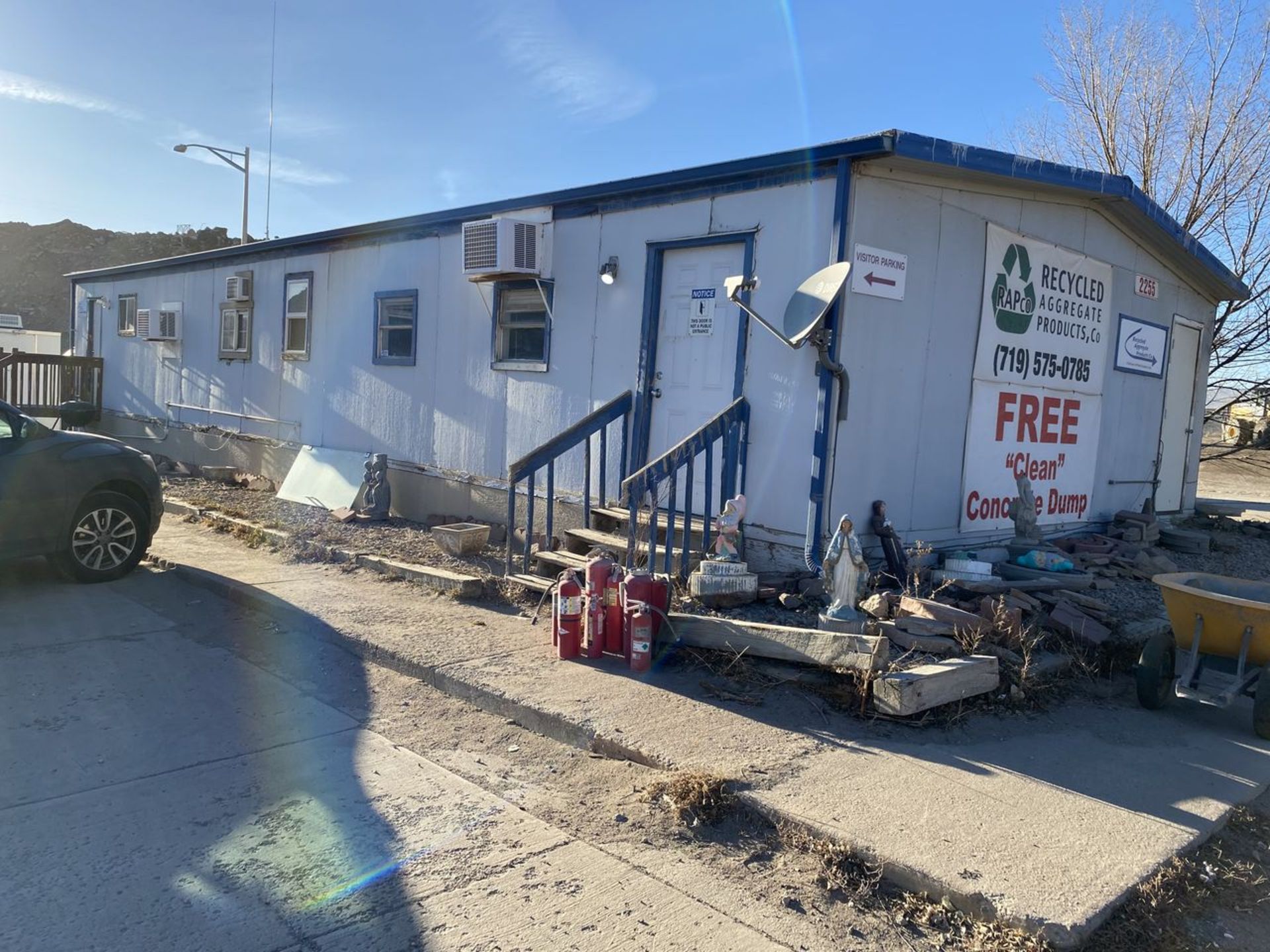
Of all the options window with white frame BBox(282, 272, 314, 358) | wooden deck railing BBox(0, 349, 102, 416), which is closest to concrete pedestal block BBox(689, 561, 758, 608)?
window with white frame BBox(282, 272, 314, 358)

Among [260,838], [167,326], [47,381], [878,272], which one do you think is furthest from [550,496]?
[47,381]

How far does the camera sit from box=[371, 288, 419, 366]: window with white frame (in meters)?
11.0

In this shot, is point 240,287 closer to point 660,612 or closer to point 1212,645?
point 660,612

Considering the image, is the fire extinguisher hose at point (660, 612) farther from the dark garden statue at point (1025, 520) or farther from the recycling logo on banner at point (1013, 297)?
the recycling logo on banner at point (1013, 297)

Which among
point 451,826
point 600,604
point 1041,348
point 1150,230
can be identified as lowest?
point 451,826

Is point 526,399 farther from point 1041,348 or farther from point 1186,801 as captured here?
point 1186,801

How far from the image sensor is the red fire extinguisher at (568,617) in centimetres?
593

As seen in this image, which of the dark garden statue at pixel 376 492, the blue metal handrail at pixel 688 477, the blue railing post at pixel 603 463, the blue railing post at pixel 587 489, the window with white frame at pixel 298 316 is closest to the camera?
the blue metal handrail at pixel 688 477

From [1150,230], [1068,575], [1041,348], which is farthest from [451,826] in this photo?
[1150,230]

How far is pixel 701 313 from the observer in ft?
25.6

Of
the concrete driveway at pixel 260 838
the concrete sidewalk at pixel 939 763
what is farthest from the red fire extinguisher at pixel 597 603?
the concrete driveway at pixel 260 838

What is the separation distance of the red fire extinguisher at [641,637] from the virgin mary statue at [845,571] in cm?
106

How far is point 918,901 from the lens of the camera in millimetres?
3359

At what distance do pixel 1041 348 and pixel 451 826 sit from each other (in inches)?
292
